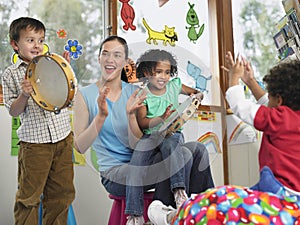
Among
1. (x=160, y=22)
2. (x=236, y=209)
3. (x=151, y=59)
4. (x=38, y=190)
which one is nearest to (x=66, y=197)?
(x=38, y=190)

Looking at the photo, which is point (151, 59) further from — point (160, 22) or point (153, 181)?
point (160, 22)

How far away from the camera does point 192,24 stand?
2652mm

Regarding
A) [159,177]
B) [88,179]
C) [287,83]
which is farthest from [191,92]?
[88,179]

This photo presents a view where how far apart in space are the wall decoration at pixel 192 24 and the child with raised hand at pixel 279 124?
1040 millimetres

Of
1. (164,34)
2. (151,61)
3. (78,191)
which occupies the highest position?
(164,34)

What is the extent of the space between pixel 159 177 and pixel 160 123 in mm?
193

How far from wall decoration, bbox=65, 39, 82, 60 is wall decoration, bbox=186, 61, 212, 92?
0.97 metres

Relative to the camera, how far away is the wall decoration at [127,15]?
2.69m

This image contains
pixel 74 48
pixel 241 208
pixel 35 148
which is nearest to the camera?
pixel 241 208

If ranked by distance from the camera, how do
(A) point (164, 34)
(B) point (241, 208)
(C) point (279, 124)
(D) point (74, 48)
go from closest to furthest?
1. (B) point (241, 208)
2. (C) point (279, 124)
3. (A) point (164, 34)
4. (D) point (74, 48)

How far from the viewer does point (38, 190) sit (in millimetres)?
1980

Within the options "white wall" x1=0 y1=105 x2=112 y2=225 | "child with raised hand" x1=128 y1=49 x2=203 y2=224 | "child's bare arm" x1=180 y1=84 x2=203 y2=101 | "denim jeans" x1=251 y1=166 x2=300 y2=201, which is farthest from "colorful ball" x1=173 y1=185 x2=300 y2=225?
"white wall" x1=0 y1=105 x2=112 y2=225

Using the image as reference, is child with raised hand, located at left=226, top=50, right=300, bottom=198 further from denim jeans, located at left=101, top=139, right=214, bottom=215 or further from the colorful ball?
denim jeans, located at left=101, top=139, right=214, bottom=215

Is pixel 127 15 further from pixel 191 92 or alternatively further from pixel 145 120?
pixel 145 120
